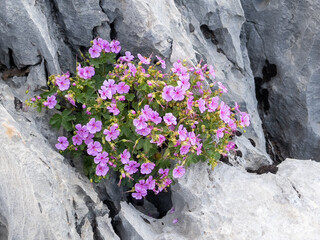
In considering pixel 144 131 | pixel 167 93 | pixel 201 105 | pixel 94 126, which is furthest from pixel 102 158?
pixel 201 105

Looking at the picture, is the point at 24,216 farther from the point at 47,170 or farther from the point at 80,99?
the point at 80,99

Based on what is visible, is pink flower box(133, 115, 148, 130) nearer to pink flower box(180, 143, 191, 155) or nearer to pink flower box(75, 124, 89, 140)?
pink flower box(180, 143, 191, 155)

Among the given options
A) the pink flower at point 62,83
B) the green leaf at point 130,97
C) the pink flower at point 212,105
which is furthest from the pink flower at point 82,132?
the pink flower at point 212,105

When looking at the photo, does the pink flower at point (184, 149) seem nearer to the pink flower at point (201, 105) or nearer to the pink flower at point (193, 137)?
the pink flower at point (193, 137)

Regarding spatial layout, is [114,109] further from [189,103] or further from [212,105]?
[212,105]

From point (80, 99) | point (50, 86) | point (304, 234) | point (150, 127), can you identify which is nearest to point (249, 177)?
point (304, 234)

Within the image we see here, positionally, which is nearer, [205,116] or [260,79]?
[205,116]
